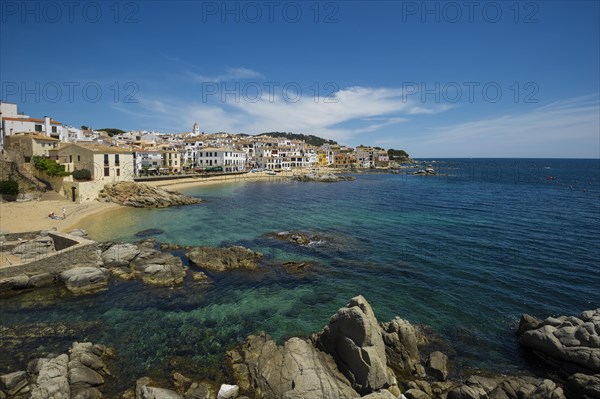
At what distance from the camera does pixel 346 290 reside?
2034 centimetres

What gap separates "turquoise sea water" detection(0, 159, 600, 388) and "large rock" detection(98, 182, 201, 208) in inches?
403

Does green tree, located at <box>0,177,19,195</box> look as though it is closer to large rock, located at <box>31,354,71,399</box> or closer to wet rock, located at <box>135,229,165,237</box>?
wet rock, located at <box>135,229,165,237</box>

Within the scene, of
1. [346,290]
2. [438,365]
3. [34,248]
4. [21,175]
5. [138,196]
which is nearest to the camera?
[438,365]

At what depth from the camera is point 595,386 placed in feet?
37.1

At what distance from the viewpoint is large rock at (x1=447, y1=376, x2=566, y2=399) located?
10.8 metres

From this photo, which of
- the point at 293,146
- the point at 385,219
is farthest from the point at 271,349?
the point at 293,146

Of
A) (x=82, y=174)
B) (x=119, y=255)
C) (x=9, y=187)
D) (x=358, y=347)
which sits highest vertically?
(x=82, y=174)

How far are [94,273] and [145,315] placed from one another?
597 cm

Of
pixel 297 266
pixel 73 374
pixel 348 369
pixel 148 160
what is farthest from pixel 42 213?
pixel 148 160

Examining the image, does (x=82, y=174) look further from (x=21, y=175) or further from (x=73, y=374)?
(x=73, y=374)

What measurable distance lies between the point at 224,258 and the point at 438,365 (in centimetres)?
1674

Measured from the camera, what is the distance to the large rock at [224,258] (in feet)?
77.9

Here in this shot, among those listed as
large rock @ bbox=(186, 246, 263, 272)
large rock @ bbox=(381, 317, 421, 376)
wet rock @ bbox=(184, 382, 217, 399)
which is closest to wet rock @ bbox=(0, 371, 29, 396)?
wet rock @ bbox=(184, 382, 217, 399)

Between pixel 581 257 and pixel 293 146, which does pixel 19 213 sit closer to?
pixel 581 257
